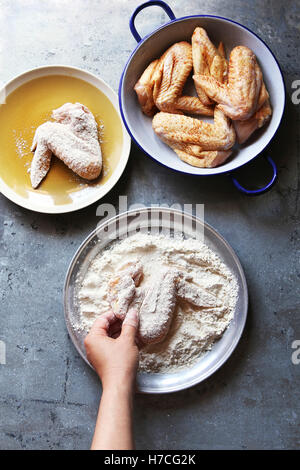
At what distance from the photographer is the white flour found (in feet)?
4.00

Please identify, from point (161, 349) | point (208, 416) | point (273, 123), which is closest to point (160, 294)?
point (161, 349)

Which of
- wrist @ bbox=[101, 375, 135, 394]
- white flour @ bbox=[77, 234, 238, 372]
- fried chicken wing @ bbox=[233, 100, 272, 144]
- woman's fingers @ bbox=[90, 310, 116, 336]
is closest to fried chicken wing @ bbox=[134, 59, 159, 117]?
fried chicken wing @ bbox=[233, 100, 272, 144]

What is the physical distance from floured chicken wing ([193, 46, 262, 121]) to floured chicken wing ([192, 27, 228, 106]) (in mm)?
21

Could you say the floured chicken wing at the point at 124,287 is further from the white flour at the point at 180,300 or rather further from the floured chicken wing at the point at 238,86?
the floured chicken wing at the point at 238,86

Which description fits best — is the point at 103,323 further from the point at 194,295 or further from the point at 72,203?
the point at 72,203

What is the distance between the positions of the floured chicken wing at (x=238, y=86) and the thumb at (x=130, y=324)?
2.03 ft

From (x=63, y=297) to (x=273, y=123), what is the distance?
784mm

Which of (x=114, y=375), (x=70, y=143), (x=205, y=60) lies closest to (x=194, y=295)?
(x=114, y=375)

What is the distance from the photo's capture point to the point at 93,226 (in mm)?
1294

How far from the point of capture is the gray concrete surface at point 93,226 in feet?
4.13

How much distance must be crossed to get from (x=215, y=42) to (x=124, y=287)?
774mm

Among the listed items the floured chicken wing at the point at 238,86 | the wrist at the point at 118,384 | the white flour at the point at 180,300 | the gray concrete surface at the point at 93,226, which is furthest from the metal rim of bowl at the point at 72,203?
the wrist at the point at 118,384

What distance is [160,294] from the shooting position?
1.17 meters
